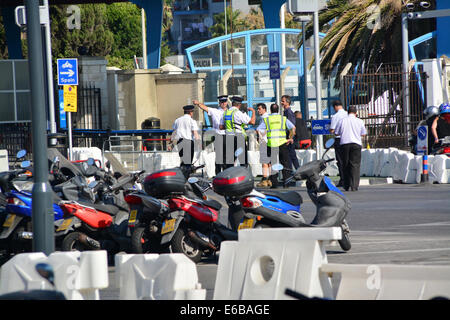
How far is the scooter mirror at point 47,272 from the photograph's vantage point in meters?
5.65

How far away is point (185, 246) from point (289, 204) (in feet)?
3.93

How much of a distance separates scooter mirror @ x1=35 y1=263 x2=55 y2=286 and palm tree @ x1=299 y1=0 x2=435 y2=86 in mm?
25317

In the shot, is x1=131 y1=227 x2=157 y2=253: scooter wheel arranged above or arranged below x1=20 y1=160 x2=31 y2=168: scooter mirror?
below

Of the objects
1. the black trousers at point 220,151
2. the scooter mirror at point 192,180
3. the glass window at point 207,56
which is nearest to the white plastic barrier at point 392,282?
the scooter mirror at point 192,180

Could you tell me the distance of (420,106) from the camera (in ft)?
90.2

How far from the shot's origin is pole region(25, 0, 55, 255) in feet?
25.4

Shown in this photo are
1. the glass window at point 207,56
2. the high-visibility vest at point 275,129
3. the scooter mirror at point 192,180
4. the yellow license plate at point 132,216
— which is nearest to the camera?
the yellow license plate at point 132,216

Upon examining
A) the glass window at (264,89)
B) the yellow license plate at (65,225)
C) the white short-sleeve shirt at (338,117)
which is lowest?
the yellow license plate at (65,225)

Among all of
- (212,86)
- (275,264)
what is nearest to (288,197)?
(275,264)

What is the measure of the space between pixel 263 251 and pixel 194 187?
400 centimetres

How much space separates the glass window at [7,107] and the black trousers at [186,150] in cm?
1878

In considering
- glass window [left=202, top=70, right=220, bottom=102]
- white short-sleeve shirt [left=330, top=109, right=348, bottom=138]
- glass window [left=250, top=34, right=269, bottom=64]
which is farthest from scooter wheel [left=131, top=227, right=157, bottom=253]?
glass window [left=250, top=34, right=269, bottom=64]

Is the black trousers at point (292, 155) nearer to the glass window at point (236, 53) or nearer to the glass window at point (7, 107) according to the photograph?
the glass window at point (236, 53)

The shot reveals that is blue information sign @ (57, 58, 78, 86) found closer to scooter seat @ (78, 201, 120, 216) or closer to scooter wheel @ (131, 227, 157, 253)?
scooter seat @ (78, 201, 120, 216)
